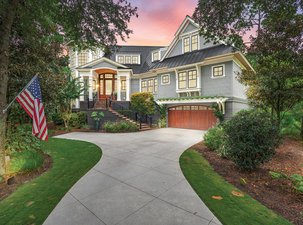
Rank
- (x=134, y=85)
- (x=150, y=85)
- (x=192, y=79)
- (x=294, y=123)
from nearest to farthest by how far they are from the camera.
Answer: (x=294, y=123) < (x=192, y=79) < (x=150, y=85) < (x=134, y=85)

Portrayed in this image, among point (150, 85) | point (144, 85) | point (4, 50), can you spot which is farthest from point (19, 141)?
point (144, 85)

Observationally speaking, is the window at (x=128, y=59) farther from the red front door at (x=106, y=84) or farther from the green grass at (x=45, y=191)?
the green grass at (x=45, y=191)

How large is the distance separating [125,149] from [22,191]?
4.18 meters

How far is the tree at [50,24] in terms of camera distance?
15.0 ft

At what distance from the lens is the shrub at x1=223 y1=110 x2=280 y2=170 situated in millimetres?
4680

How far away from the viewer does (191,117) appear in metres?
14.8

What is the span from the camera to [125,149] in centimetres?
762

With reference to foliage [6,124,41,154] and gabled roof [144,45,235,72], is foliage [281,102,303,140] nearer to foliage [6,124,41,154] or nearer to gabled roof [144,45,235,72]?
gabled roof [144,45,235,72]

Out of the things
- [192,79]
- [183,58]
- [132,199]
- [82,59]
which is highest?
[82,59]

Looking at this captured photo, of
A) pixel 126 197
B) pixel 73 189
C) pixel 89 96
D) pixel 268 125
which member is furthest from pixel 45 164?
pixel 89 96

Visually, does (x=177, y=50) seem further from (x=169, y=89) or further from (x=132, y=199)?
(x=132, y=199)

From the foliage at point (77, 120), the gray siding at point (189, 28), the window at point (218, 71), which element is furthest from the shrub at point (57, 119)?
the gray siding at point (189, 28)

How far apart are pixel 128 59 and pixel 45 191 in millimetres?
21002

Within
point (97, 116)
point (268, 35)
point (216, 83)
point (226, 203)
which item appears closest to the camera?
point (226, 203)
